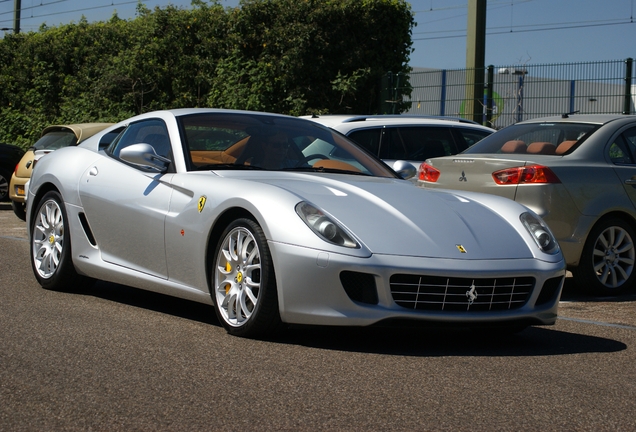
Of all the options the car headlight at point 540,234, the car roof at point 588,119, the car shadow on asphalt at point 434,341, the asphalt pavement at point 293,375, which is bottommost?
the car shadow on asphalt at point 434,341

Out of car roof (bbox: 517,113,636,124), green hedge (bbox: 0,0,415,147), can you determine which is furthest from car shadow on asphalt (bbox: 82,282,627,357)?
green hedge (bbox: 0,0,415,147)

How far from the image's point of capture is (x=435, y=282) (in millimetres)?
4879

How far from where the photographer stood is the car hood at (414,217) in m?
4.94

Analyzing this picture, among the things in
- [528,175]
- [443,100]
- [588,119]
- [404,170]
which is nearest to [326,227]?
[404,170]

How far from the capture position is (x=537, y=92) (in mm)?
14297

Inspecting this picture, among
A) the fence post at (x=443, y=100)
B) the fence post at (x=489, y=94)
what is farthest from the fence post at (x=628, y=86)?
the fence post at (x=443, y=100)

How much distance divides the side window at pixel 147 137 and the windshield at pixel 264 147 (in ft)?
0.54

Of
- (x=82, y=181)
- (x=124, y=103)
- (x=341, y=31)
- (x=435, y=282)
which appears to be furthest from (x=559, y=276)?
(x=124, y=103)

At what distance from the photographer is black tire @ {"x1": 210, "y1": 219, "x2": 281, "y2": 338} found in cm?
495

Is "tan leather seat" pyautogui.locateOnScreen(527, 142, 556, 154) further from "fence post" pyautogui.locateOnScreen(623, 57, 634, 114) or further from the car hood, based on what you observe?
"fence post" pyautogui.locateOnScreen(623, 57, 634, 114)

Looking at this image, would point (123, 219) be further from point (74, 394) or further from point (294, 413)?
point (294, 413)

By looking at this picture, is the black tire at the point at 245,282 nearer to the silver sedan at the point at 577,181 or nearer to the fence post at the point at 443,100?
the silver sedan at the point at 577,181

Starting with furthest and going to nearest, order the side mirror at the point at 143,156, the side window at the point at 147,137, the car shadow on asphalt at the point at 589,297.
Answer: the car shadow on asphalt at the point at 589,297 → the side window at the point at 147,137 → the side mirror at the point at 143,156

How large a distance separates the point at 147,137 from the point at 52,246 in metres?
1.10
